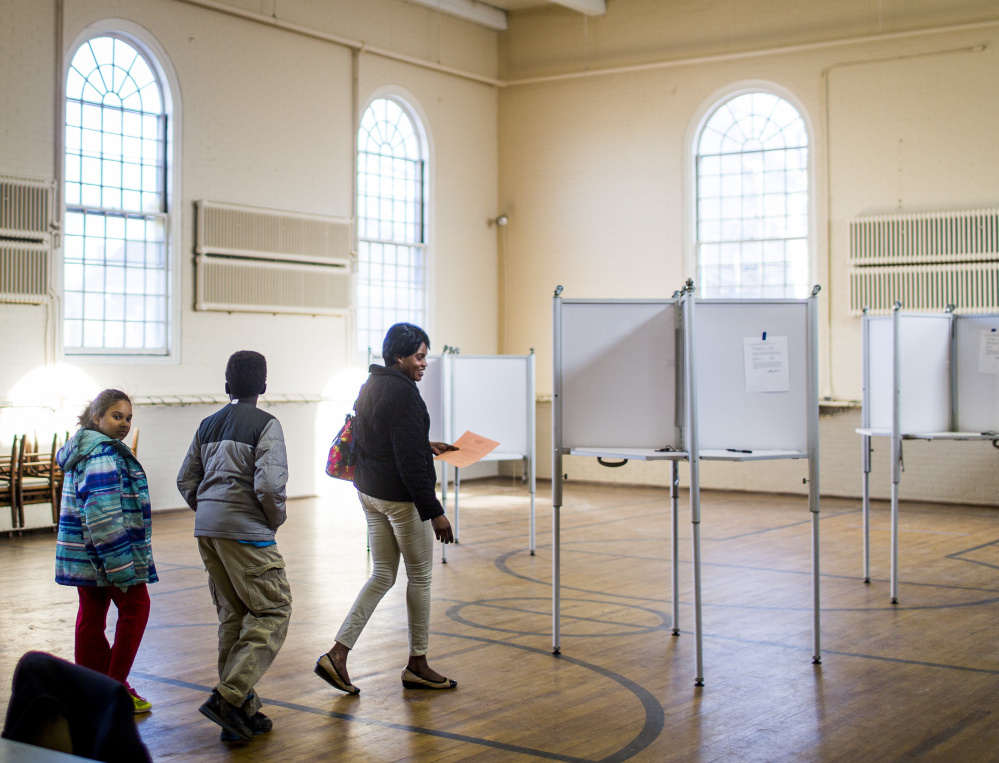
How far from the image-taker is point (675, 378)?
16.8 feet

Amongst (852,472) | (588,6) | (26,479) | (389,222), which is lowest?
(852,472)

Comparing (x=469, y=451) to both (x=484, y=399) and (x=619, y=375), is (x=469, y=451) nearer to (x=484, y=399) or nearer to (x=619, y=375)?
(x=619, y=375)

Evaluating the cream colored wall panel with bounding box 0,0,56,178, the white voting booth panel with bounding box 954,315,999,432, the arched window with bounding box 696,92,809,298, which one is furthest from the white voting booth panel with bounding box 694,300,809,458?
the arched window with bounding box 696,92,809,298

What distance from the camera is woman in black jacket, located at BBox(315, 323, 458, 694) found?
14.2ft

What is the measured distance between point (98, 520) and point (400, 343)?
1.39 metres

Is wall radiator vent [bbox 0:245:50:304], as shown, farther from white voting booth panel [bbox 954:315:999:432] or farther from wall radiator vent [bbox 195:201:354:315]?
white voting booth panel [bbox 954:315:999:432]

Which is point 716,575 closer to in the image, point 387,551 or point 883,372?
point 883,372

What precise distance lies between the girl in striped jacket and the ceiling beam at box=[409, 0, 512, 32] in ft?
33.0

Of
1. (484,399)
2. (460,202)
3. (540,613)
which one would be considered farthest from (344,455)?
(460,202)

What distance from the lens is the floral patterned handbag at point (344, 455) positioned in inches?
180

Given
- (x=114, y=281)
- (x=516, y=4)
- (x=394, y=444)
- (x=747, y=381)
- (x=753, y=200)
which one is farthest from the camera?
(x=516, y=4)

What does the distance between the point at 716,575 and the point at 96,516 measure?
180 inches

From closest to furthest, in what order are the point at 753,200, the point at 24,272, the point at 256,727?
the point at 256,727
the point at 24,272
the point at 753,200

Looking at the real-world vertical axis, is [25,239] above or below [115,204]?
below
